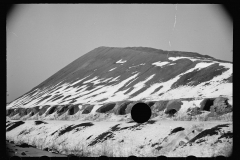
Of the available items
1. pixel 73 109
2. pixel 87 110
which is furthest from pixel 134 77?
pixel 73 109

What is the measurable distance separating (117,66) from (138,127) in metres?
3.99

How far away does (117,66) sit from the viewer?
15.8 meters

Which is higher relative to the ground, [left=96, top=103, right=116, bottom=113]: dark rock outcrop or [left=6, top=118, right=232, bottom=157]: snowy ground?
[left=96, top=103, right=116, bottom=113]: dark rock outcrop

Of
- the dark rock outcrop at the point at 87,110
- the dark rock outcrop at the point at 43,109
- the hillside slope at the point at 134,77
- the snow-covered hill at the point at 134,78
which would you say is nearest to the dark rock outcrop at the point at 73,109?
the snow-covered hill at the point at 134,78

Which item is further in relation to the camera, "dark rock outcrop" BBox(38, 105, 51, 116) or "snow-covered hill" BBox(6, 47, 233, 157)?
"dark rock outcrop" BBox(38, 105, 51, 116)

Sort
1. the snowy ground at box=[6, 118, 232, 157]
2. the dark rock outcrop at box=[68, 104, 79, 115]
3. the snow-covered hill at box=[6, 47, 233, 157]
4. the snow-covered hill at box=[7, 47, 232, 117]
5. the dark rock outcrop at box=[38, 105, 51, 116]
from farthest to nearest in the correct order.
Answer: the dark rock outcrop at box=[68, 104, 79, 115] < the dark rock outcrop at box=[38, 105, 51, 116] < the snow-covered hill at box=[7, 47, 232, 117] < the snow-covered hill at box=[6, 47, 233, 157] < the snowy ground at box=[6, 118, 232, 157]

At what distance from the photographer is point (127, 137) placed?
44.4 ft

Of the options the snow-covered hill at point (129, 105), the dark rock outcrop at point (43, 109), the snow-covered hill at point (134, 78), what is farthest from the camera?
the dark rock outcrop at point (43, 109)

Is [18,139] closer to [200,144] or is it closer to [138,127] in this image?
[138,127]

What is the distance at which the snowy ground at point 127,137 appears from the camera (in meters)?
11.5

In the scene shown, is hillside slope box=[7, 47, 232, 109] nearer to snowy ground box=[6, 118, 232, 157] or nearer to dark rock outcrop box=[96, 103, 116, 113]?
dark rock outcrop box=[96, 103, 116, 113]

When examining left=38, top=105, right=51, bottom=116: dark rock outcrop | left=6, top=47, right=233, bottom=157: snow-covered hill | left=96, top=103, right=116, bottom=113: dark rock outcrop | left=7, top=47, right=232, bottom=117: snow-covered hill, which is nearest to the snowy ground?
left=6, top=47, right=233, bottom=157: snow-covered hill

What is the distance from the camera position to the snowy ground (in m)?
11.5

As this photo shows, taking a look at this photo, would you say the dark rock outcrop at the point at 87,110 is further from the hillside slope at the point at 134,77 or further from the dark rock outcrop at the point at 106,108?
the dark rock outcrop at the point at 106,108
